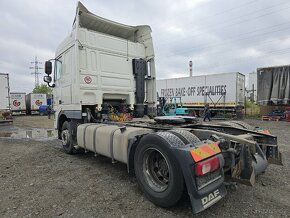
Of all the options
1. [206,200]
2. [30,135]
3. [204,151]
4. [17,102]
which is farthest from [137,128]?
[17,102]

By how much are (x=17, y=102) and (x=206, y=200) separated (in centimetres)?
3235

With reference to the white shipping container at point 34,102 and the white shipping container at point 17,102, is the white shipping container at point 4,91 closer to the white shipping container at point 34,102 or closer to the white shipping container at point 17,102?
the white shipping container at point 17,102

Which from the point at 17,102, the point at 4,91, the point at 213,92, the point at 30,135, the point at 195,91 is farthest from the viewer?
the point at 17,102

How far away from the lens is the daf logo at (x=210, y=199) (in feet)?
8.93

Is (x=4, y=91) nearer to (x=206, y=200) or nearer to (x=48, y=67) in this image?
(x=48, y=67)

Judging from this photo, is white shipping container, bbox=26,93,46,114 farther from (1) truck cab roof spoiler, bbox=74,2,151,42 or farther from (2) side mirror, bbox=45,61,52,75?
(1) truck cab roof spoiler, bbox=74,2,151,42

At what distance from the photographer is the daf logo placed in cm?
272

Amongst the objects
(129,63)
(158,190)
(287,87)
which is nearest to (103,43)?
(129,63)

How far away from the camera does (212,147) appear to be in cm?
298

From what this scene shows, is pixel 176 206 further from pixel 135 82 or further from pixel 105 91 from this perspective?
pixel 135 82

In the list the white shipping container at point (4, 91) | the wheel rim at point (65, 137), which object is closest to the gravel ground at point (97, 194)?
the wheel rim at point (65, 137)

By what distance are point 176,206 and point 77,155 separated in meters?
4.06

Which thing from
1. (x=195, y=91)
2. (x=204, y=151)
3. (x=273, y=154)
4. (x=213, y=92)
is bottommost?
(x=273, y=154)

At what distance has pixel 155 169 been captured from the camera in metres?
3.49
